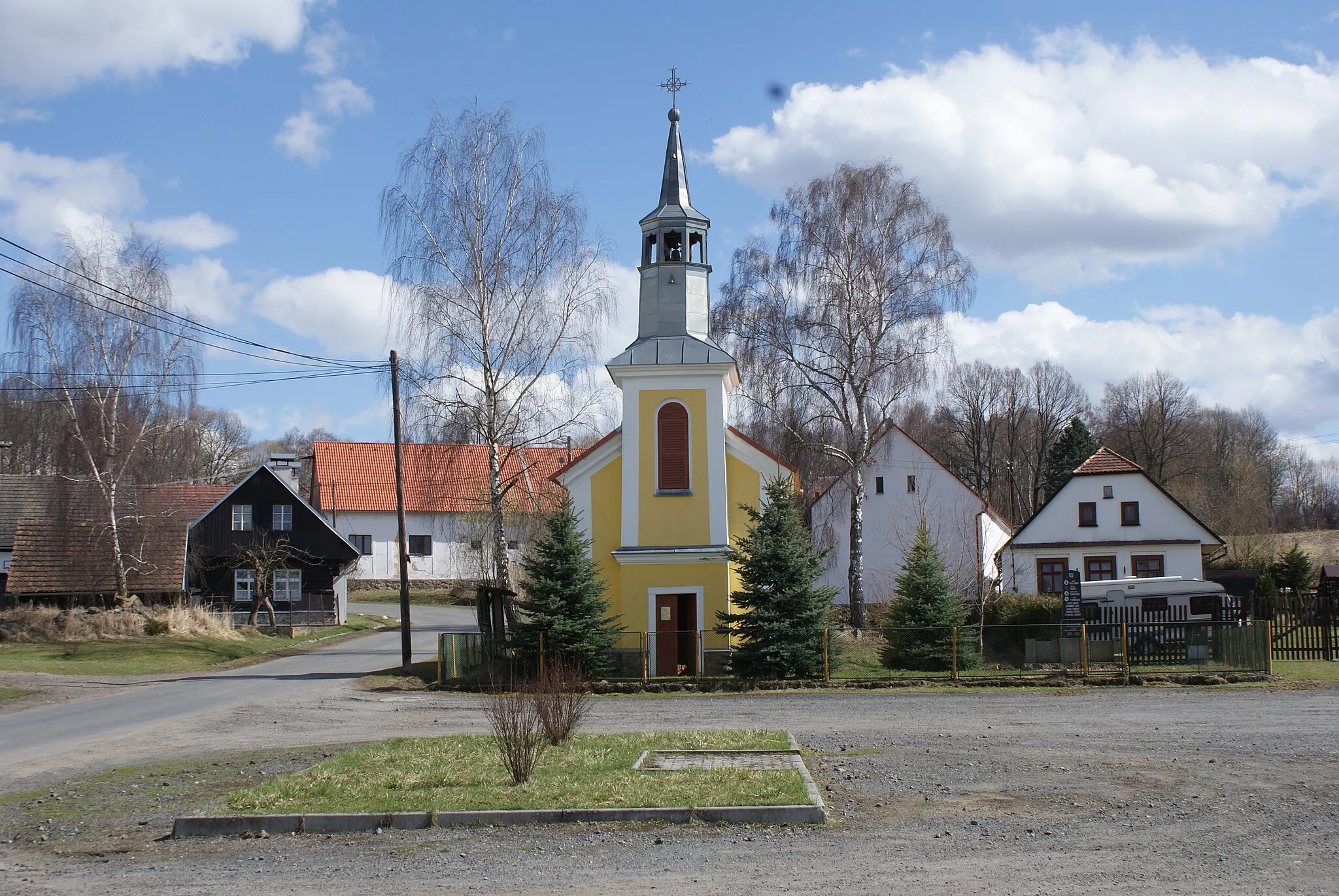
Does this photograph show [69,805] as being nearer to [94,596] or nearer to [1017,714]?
[1017,714]

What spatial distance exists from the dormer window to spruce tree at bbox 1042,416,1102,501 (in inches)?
1514

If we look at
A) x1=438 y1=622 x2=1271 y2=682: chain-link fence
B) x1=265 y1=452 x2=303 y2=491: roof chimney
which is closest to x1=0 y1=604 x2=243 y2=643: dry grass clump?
x1=265 y1=452 x2=303 y2=491: roof chimney

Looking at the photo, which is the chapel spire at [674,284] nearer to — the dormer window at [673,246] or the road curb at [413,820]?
the dormer window at [673,246]

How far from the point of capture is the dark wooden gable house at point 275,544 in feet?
149

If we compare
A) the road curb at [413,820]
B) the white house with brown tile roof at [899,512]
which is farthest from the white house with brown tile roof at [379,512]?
the road curb at [413,820]

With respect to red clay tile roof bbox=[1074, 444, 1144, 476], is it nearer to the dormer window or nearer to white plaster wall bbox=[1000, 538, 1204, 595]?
white plaster wall bbox=[1000, 538, 1204, 595]

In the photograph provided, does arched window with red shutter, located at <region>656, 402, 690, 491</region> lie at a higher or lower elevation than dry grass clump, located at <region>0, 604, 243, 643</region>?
higher

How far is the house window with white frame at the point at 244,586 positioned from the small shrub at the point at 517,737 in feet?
121

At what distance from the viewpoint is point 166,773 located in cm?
1373

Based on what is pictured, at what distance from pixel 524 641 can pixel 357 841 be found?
49.7ft

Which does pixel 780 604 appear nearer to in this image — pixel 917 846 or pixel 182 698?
pixel 182 698

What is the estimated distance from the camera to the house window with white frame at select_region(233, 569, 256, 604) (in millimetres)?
45844

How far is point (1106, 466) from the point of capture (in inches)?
1625

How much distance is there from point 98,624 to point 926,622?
84.6ft
